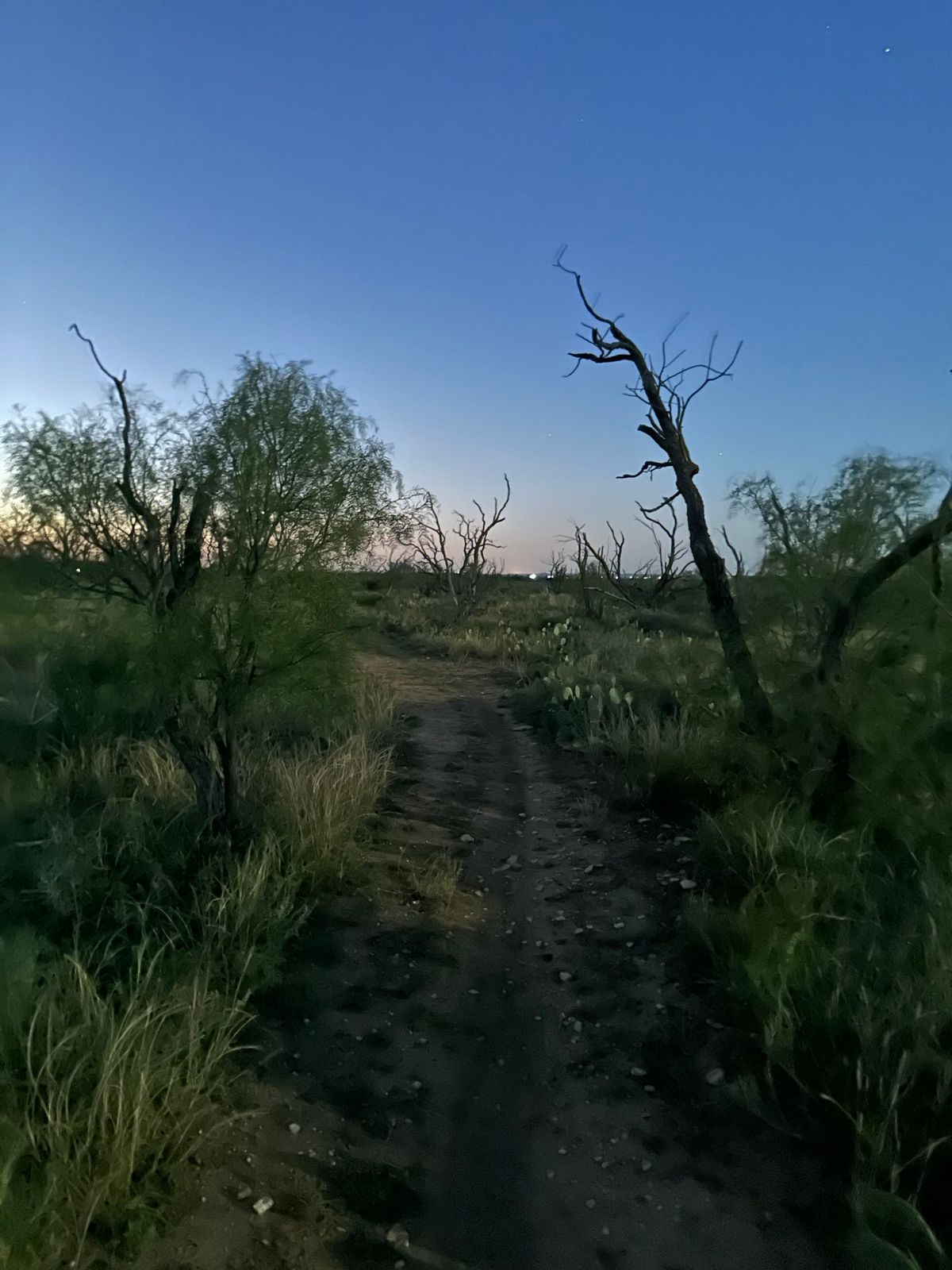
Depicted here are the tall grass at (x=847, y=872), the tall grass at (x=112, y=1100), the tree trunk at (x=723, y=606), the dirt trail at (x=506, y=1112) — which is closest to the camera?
the tall grass at (x=112, y=1100)

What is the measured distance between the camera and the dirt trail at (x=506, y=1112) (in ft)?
10.1

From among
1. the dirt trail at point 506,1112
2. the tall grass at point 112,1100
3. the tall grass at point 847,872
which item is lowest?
the dirt trail at point 506,1112

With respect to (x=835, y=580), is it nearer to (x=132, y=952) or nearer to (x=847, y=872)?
(x=847, y=872)

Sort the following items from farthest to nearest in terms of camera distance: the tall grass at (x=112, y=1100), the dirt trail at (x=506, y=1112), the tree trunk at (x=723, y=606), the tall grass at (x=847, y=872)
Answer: the tree trunk at (x=723, y=606)
the tall grass at (x=847, y=872)
the dirt trail at (x=506, y=1112)
the tall grass at (x=112, y=1100)

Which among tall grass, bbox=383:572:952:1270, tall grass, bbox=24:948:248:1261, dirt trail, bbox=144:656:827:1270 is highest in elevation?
tall grass, bbox=383:572:952:1270

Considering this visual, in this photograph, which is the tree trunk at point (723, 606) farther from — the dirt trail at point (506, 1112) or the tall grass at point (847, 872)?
the dirt trail at point (506, 1112)

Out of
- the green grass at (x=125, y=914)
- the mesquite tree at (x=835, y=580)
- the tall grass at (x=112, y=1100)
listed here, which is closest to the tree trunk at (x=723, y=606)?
the mesquite tree at (x=835, y=580)

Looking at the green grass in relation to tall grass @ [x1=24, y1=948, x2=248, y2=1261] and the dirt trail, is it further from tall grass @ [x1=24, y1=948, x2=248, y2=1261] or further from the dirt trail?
the dirt trail

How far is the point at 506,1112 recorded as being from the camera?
3893mm

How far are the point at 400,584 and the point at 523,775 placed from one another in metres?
26.6

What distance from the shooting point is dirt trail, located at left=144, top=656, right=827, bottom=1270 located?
3.07 metres

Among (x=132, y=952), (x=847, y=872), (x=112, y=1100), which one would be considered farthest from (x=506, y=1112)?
(x=847, y=872)

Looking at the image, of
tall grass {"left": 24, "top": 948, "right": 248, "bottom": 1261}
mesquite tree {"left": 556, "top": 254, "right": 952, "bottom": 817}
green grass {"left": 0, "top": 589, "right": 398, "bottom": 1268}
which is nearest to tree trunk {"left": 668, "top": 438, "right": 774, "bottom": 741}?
mesquite tree {"left": 556, "top": 254, "right": 952, "bottom": 817}

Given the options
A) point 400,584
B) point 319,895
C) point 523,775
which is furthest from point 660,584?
point 319,895
